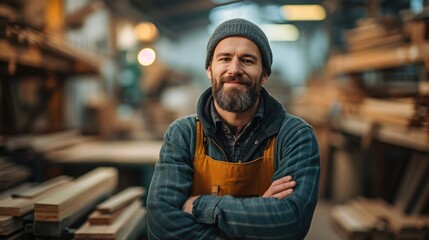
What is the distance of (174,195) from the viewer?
2467mm

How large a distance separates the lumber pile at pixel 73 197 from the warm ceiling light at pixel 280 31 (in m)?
14.8

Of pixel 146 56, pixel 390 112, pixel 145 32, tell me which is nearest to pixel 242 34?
pixel 390 112

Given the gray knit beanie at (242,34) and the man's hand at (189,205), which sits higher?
the gray knit beanie at (242,34)

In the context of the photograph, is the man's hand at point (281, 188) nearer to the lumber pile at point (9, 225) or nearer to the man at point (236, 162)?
the man at point (236, 162)

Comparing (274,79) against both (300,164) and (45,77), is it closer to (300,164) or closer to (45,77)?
(45,77)

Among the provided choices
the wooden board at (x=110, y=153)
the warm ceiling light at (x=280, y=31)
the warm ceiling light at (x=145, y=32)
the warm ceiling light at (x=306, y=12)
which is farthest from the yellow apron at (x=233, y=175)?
the warm ceiling light at (x=280, y=31)

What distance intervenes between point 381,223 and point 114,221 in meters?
3.41

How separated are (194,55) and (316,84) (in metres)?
10.9

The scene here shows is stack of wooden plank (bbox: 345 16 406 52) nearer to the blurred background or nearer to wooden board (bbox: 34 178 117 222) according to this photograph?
the blurred background

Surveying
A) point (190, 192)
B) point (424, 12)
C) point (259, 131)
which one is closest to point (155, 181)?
point (190, 192)

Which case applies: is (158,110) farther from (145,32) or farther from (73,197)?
(73,197)

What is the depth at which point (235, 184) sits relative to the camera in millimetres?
2568

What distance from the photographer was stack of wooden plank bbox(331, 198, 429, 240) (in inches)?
190

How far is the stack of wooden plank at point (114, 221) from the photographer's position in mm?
2990
